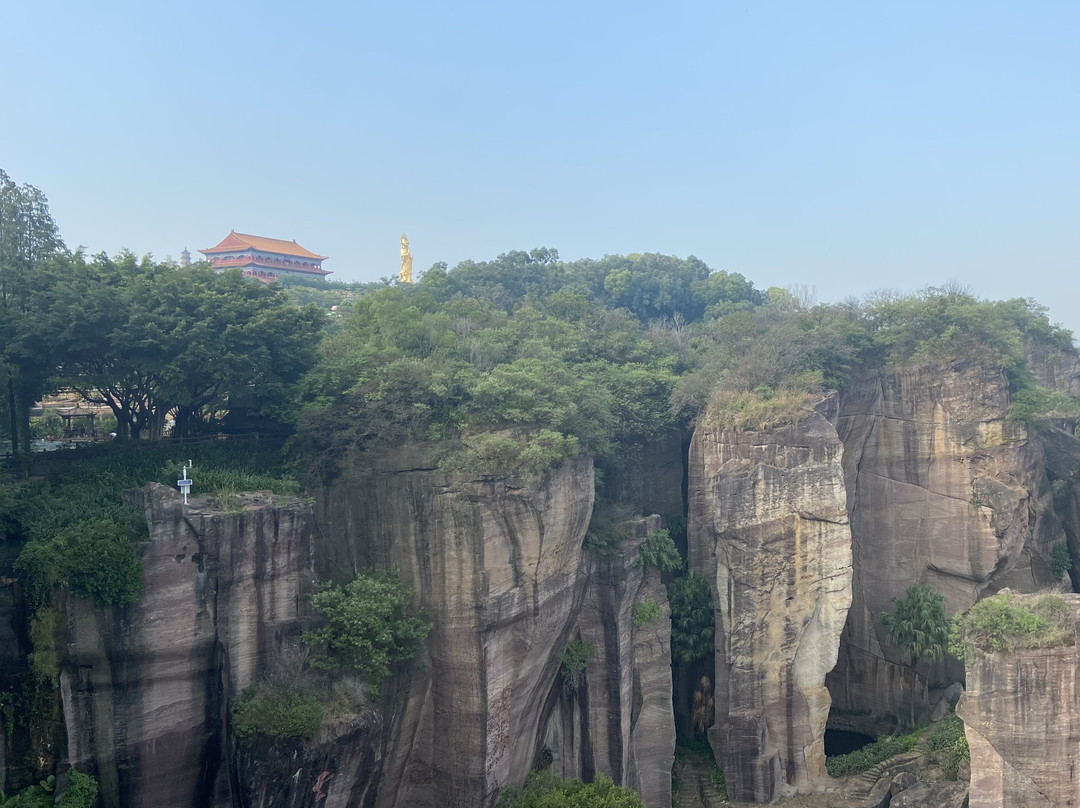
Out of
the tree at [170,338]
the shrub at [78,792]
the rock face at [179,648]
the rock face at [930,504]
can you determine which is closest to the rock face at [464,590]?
the rock face at [179,648]

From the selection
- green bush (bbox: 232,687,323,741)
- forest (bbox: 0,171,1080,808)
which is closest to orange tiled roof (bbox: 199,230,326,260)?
forest (bbox: 0,171,1080,808)

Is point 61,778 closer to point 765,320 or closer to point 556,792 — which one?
point 556,792

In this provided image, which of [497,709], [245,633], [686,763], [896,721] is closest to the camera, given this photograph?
[245,633]

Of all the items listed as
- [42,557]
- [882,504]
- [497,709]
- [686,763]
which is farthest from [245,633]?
[882,504]

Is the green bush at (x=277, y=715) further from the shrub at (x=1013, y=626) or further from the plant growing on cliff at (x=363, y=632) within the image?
the shrub at (x=1013, y=626)

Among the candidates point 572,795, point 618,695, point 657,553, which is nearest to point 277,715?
point 572,795
